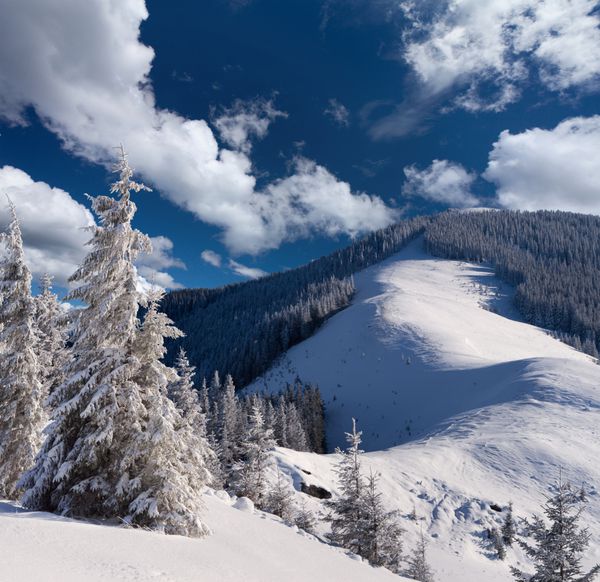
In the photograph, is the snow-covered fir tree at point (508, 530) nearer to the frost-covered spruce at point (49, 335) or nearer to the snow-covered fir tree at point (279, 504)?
the snow-covered fir tree at point (279, 504)

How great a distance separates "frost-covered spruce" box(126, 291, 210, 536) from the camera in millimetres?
9555

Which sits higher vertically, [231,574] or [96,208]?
[96,208]

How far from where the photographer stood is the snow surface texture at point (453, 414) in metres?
30.3

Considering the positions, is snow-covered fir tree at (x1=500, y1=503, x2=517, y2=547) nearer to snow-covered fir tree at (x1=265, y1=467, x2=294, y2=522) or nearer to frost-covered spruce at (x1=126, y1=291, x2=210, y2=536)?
snow-covered fir tree at (x1=265, y1=467, x2=294, y2=522)

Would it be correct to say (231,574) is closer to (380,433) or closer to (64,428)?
(64,428)

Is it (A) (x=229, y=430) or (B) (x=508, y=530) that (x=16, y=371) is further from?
(A) (x=229, y=430)

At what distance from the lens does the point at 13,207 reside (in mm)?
15617

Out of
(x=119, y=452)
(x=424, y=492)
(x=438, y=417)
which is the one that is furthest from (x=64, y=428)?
(x=438, y=417)

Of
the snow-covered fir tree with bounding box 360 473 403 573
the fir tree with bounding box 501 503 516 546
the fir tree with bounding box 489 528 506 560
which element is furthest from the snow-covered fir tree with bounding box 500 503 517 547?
the snow-covered fir tree with bounding box 360 473 403 573

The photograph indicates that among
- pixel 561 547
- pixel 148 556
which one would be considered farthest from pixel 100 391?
pixel 561 547

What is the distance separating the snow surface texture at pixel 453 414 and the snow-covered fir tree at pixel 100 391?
21906mm

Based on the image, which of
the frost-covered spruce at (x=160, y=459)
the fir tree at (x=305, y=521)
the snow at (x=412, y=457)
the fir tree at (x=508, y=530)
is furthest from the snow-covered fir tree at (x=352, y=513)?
the fir tree at (x=508, y=530)

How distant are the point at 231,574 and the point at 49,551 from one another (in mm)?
3169

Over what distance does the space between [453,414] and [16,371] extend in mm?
56270
